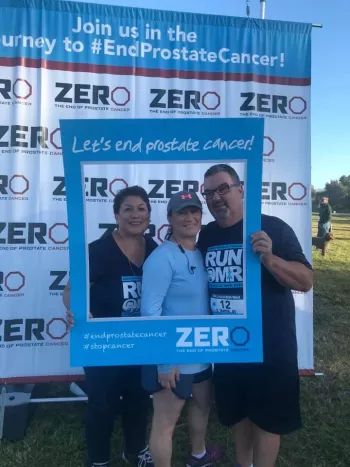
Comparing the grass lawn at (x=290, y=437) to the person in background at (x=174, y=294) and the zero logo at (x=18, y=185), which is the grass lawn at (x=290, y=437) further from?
the zero logo at (x=18, y=185)

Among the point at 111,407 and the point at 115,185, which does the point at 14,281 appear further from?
the point at 111,407

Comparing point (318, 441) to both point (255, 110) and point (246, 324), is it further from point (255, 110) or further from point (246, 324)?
point (255, 110)

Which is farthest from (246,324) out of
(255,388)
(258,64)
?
(258,64)

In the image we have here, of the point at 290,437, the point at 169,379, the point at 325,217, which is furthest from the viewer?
the point at 325,217

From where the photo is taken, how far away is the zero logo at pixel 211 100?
3.30m

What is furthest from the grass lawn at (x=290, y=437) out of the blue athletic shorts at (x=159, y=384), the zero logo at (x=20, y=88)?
the zero logo at (x=20, y=88)

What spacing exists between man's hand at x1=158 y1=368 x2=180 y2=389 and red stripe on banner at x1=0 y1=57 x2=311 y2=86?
8.09 ft

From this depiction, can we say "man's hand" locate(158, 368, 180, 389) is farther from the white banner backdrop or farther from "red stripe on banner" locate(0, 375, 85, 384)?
"red stripe on banner" locate(0, 375, 85, 384)

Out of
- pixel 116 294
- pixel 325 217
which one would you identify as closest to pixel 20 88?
pixel 116 294

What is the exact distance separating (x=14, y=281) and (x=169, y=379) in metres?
1.84

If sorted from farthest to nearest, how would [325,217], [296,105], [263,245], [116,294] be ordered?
[325,217] < [296,105] < [116,294] < [263,245]

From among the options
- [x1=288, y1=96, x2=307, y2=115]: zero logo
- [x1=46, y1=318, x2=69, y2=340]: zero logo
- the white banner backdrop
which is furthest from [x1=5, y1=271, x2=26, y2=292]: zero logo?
[x1=288, y1=96, x2=307, y2=115]: zero logo

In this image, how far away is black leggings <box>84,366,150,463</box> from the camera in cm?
224

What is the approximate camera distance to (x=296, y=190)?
3385 millimetres
